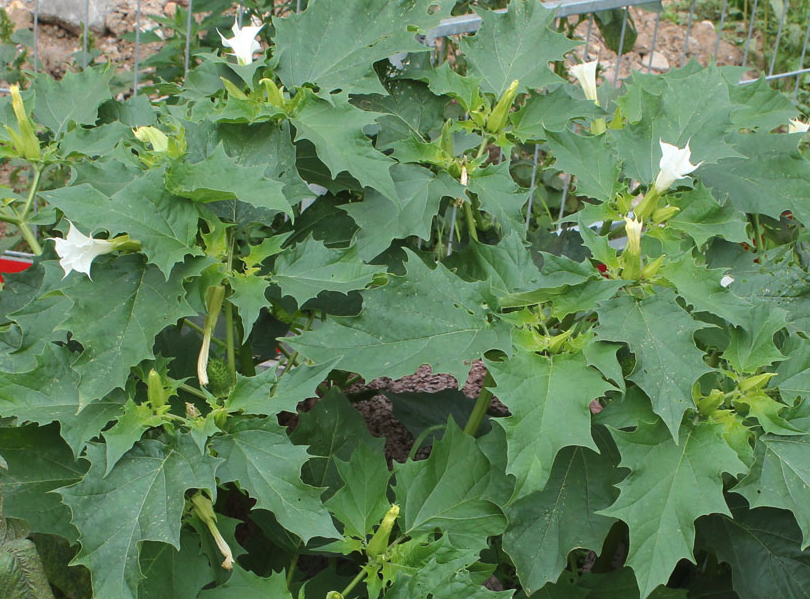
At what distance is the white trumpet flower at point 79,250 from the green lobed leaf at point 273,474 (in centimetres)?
38

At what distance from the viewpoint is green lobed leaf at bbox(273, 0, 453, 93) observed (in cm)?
191

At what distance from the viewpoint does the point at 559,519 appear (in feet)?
5.52

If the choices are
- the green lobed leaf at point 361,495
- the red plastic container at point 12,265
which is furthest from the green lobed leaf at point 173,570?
the red plastic container at point 12,265

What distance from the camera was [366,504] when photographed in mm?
1737

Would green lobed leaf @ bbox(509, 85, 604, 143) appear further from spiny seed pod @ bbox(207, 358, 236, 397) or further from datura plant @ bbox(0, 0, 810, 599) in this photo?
spiny seed pod @ bbox(207, 358, 236, 397)

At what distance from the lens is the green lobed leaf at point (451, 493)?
171cm

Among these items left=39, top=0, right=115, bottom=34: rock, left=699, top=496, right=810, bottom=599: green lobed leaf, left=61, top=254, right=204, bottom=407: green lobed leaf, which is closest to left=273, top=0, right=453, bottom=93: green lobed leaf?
left=61, top=254, right=204, bottom=407: green lobed leaf

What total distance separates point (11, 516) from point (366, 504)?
2.05 feet

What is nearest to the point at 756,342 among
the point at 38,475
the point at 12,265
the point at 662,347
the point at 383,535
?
the point at 662,347

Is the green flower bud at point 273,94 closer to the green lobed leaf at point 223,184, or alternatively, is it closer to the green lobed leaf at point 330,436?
the green lobed leaf at point 223,184

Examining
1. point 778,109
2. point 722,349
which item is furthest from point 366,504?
point 778,109

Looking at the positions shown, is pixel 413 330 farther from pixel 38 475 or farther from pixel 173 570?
pixel 38 475

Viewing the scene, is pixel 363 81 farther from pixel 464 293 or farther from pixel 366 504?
pixel 366 504

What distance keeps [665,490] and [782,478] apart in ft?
0.70
